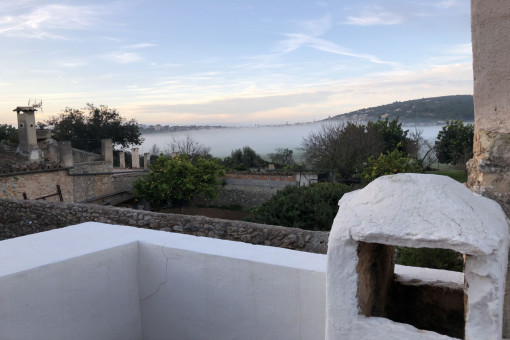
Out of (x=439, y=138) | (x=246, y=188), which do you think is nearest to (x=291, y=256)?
(x=246, y=188)

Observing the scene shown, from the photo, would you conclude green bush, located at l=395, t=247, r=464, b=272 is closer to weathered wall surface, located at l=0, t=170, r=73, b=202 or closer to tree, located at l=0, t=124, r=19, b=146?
weathered wall surface, located at l=0, t=170, r=73, b=202

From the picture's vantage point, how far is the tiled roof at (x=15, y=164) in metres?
13.3

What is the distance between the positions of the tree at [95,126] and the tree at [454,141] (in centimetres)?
2531

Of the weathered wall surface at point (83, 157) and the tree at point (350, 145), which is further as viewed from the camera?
the weathered wall surface at point (83, 157)

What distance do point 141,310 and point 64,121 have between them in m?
34.8

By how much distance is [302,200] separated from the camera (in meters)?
10.6

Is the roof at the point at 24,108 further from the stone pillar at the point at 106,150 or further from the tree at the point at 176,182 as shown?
the stone pillar at the point at 106,150

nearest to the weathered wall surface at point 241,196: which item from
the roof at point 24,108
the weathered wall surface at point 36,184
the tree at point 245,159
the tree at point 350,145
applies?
the tree at point 350,145

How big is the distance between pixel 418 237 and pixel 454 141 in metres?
29.3

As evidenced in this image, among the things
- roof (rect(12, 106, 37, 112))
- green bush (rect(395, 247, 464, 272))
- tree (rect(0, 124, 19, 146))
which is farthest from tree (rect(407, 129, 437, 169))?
tree (rect(0, 124, 19, 146))

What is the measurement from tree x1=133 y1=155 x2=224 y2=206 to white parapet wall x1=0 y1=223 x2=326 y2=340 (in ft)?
48.8

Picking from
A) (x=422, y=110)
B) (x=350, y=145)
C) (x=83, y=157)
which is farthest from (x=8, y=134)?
(x=422, y=110)

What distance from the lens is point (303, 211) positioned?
1034 centimetres

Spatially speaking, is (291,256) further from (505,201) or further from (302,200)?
(302,200)
